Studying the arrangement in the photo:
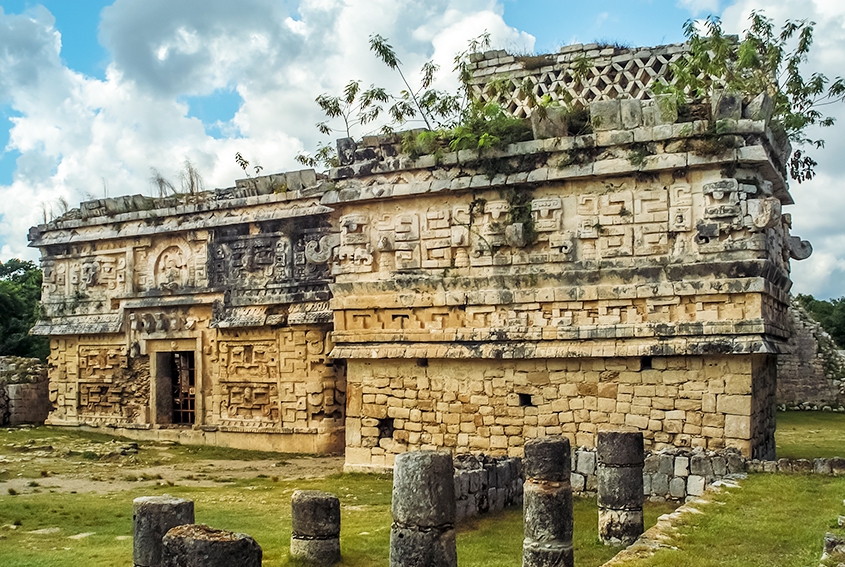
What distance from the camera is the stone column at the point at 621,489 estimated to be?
774 centimetres

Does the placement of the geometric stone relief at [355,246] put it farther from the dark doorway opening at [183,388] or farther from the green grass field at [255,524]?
the dark doorway opening at [183,388]

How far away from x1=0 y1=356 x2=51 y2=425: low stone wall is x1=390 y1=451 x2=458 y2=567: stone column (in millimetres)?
14828

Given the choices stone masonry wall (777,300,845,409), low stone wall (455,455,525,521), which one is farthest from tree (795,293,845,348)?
low stone wall (455,455,525,521)

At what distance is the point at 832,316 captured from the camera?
108ft

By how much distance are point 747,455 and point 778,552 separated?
13.2 ft

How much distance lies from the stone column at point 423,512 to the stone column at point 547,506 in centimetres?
78

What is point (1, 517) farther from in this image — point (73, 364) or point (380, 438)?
point (73, 364)

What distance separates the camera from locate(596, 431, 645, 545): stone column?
7.74 metres

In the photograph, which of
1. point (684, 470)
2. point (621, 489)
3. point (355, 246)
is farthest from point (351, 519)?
point (355, 246)

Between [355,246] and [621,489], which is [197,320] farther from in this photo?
[621,489]

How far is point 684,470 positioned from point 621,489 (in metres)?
1.88

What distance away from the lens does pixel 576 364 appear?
1111 cm

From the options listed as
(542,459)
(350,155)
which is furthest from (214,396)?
(542,459)

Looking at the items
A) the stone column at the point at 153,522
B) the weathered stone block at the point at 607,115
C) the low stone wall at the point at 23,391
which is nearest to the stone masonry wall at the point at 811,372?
the weathered stone block at the point at 607,115
